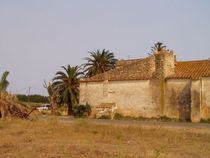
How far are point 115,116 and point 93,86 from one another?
16.1 ft

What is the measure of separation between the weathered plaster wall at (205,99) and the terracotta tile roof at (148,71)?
2.32ft

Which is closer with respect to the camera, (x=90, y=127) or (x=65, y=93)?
(x=90, y=127)

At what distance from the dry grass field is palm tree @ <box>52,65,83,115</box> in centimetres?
2845

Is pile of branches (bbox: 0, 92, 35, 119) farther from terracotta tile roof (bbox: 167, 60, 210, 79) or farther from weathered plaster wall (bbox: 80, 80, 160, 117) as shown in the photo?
terracotta tile roof (bbox: 167, 60, 210, 79)

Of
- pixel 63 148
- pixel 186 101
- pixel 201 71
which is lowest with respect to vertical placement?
pixel 63 148

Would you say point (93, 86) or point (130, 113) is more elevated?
point (93, 86)

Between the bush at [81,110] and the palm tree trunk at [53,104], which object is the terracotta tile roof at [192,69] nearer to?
the bush at [81,110]

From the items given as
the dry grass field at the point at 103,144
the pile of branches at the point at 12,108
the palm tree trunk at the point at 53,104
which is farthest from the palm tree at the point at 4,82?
the palm tree trunk at the point at 53,104

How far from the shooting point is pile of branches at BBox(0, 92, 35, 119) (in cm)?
2908

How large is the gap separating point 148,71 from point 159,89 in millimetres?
2327

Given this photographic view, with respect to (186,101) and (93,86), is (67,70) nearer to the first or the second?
(93,86)

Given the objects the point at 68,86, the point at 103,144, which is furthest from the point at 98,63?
the point at 103,144

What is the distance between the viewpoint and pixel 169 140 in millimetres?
17188

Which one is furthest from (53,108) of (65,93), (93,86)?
(93,86)
